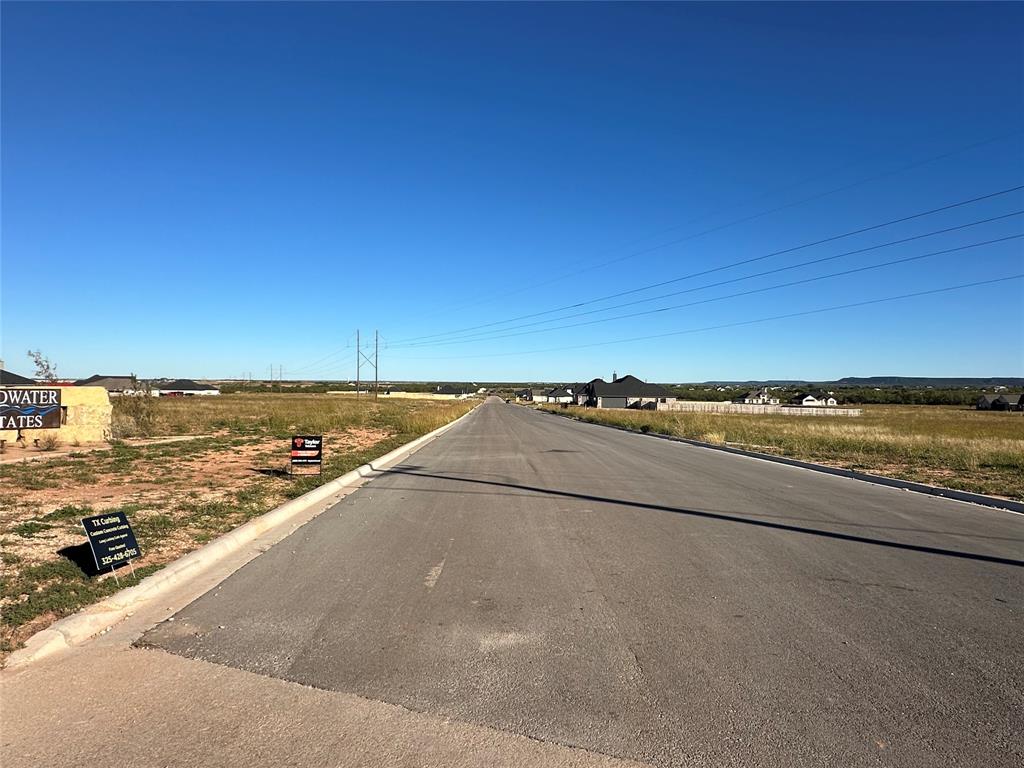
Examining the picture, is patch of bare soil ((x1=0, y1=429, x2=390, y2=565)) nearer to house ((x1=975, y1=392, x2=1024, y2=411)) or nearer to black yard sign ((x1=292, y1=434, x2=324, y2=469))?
black yard sign ((x1=292, y1=434, x2=324, y2=469))

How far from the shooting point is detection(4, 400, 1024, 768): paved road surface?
3578mm

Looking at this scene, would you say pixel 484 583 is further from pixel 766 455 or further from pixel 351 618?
pixel 766 455

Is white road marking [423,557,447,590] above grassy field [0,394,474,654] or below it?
below

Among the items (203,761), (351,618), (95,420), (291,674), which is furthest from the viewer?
(95,420)

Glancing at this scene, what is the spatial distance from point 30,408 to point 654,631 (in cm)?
1997

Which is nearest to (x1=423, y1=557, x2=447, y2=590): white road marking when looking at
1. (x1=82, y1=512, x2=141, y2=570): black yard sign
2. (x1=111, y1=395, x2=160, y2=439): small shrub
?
(x1=82, y1=512, x2=141, y2=570): black yard sign

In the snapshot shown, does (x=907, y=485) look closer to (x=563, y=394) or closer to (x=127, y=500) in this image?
(x=127, y=500)

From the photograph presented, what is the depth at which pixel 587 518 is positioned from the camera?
978 centimetres

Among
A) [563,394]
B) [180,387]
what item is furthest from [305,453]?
[563,394]

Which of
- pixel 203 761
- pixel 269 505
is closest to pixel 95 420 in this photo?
pixel 269 505

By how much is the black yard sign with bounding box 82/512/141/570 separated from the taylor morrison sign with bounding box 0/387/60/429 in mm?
15467

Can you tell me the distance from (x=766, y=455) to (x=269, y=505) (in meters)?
17.0

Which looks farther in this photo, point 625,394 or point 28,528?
point 625,394

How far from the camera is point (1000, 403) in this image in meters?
100
